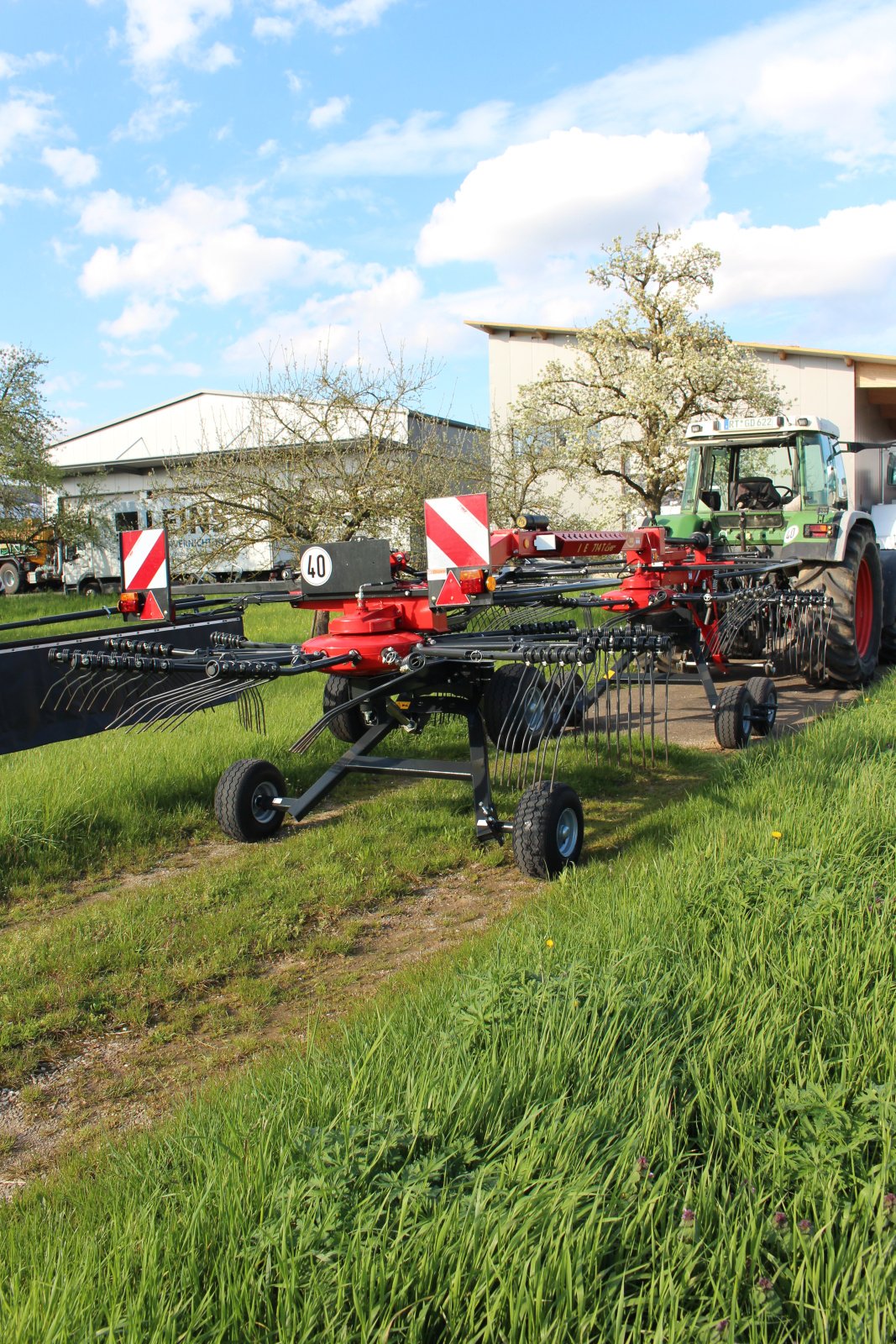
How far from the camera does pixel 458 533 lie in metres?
4.86

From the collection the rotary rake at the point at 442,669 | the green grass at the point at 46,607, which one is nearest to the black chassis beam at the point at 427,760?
the rotary rake at the point at 442,669

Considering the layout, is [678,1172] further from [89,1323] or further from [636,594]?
[636,594]

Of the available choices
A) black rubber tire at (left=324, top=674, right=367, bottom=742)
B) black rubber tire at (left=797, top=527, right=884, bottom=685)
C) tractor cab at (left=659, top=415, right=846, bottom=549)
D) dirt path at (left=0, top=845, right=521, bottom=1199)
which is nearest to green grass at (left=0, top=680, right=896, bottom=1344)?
dirt path at (left=0, top=845, right=521, bottom=1199)

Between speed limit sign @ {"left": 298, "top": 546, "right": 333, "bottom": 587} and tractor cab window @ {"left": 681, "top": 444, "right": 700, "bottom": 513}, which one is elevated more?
tractor cab window @ {"left": 681, "top": 444, "right": 700, "bottom": 513}

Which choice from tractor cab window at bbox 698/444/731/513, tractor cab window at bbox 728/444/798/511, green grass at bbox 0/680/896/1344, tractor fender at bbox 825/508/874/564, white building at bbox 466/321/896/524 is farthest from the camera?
white building at bbox 466/321/896/524

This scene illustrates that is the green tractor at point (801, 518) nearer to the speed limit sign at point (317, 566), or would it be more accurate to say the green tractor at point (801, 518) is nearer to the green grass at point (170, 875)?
the green grass at point (170, 875)

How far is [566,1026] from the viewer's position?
248cm

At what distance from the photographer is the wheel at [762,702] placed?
7398 millimetres

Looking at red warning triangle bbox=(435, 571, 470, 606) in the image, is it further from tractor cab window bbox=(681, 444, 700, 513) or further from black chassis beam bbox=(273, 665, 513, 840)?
tractor cab window bbox=(681, 444, 700, 513)

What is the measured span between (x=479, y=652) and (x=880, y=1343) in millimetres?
3155

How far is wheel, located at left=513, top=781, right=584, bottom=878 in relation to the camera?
4.62m

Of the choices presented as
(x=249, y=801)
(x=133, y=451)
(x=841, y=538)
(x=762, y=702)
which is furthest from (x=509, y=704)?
(x=133, y=451)

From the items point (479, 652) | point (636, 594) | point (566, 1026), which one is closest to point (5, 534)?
point (636, 594)

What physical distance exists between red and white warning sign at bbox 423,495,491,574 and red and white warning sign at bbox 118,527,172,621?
4.61ft
